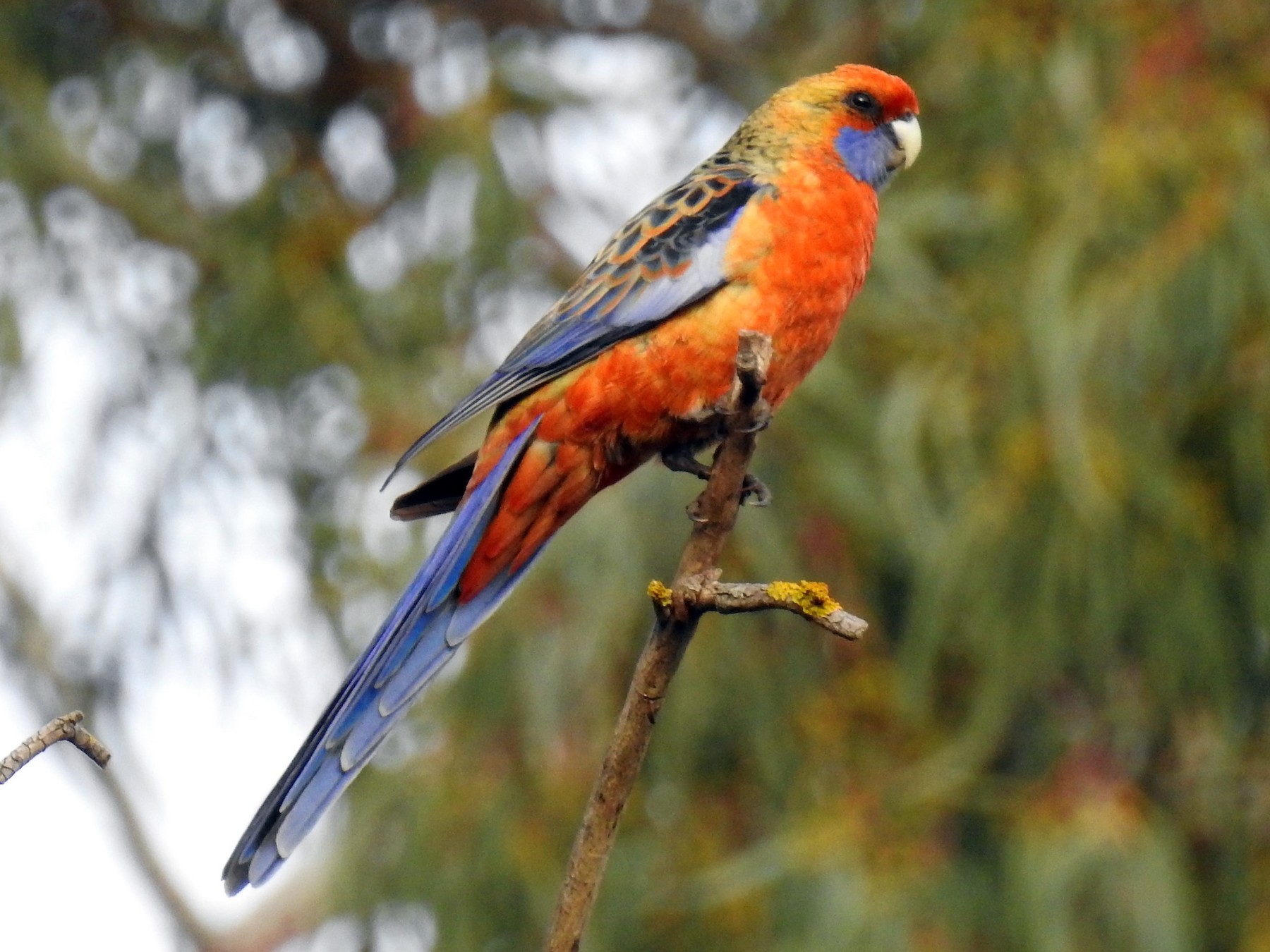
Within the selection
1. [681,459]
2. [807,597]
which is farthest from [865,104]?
[807,597]

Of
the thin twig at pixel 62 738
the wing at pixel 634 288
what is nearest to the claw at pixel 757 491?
the wing at pixel 634 288

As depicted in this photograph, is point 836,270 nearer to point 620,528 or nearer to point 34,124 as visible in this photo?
point 620,528

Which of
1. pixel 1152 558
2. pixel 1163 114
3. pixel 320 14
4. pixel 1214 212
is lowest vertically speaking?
pixel 1152 558

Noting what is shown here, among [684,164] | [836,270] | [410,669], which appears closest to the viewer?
[410,669]

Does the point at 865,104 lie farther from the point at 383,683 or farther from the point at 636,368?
the point at 383,683

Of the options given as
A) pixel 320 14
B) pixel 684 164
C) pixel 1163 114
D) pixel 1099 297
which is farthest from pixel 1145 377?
pixel 320 14

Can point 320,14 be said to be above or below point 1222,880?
above

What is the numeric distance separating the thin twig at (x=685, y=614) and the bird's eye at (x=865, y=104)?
1092mm

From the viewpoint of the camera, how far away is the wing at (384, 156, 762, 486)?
8.89 ft

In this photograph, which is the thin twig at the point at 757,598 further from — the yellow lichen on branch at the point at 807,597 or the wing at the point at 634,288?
the wing at the point at 634,288

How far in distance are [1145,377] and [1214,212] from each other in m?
0.40

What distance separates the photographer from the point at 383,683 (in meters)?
2.35

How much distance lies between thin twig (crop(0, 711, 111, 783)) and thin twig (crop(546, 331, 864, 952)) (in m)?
0.51

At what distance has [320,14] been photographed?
521cm
